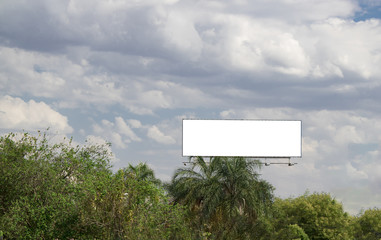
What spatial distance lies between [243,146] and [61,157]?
14183mm

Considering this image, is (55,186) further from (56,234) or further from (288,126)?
(288,126)

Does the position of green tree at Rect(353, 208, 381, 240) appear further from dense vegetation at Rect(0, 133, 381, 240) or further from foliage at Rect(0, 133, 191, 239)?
foliage at Rect(0, 133, 191, 239)

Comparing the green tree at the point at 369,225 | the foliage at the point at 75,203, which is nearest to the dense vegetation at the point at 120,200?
the foliage at the point at 75,203

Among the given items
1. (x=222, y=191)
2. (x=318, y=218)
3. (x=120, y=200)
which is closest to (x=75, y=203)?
(x=120, y=200)

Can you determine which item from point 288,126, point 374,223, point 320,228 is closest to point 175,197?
point 288,126

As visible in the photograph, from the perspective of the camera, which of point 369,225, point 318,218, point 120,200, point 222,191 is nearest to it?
point 120,200

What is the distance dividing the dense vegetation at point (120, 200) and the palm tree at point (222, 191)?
70mm

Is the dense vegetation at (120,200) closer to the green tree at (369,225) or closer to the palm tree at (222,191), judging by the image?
the palm tree at (222,191)

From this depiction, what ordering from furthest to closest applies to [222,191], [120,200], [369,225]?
[369,225]
[222,191]
[120,200]

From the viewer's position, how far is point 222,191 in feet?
129

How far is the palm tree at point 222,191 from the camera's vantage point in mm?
38250

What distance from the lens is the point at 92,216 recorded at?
90.8 ft

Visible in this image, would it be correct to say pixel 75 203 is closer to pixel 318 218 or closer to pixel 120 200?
pixel 120 200

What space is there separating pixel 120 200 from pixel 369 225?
3702 centimetres
